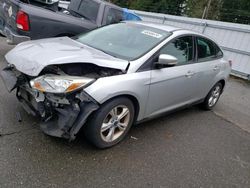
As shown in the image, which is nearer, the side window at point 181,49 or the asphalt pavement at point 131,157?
the asphalt pavement at point 131,157

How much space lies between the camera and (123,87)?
3.23 m

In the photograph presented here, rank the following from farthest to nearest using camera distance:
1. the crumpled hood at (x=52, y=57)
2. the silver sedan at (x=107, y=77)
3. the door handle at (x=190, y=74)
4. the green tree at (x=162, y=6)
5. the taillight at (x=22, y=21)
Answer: the green tree at (x=162, y=6) < the taillight at (x=22, y=21) < the door handle at (x=190, y=74) < the crumpled hood at (x=52, y=57) < the silver sedan at (x=107, y=77)

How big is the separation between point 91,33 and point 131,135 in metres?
1.88

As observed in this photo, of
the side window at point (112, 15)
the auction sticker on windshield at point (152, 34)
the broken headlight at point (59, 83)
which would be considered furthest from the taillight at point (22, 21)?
the broken headlight at point (59, 83)

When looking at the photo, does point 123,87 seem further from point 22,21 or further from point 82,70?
point 22,21

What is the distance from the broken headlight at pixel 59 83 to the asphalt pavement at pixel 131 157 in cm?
76

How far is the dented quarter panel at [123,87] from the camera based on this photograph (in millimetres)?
3025

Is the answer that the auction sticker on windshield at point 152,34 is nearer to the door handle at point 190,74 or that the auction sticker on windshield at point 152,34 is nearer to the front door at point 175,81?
the front door at point 175,81

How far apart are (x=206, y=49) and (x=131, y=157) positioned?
2.66m

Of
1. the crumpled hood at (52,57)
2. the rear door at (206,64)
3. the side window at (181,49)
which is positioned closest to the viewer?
the crumpled hood at (52,57)

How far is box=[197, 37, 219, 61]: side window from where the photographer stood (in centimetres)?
468

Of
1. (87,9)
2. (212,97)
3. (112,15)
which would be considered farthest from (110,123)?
(87,9)

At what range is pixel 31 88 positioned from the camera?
319 centimetres

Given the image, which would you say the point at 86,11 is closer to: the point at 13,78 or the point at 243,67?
the point at 13,78
